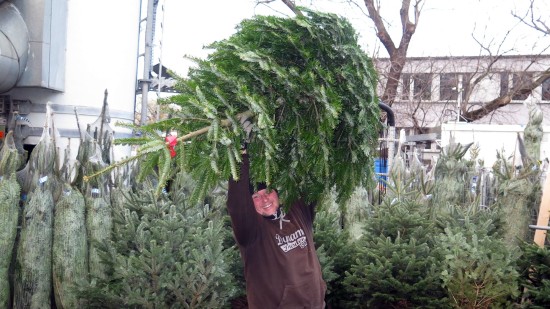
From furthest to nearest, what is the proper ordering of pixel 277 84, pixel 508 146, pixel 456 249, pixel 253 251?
pixel 508 146 < pixel 456 249 < pixel 253 251 < pixel 277 84

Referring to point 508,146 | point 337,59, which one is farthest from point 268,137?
point 508,146

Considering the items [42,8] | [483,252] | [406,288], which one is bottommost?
[406,288]

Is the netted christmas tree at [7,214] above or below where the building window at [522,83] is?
below

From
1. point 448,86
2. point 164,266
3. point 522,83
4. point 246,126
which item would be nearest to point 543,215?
point 164,266

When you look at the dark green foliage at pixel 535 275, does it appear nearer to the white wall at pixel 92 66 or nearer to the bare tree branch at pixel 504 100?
the white wall at pixel 92 66

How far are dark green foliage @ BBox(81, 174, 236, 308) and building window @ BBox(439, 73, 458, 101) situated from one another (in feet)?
58.4

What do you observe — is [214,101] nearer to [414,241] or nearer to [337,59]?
[337,59]

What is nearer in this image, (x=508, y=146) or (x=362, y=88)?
(x=362, y=88)

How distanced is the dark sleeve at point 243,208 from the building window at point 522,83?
1744 centimetres

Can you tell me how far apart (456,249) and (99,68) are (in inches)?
170

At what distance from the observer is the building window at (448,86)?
2175 cm

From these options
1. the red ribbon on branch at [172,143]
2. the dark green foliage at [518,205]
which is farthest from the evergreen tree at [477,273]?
the red ribbon on branch at [172,143]

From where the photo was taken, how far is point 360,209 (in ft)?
24.1

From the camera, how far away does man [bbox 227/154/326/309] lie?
3.47 m
